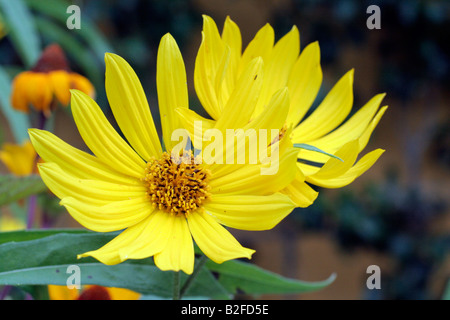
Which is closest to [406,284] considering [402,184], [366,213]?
[366,213]

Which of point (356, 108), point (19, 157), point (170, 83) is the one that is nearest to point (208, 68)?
point (170, 83)

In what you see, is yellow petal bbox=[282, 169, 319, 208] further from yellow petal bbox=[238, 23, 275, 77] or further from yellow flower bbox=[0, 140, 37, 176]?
yellow flower bbox=[0, 140, 37, 176]

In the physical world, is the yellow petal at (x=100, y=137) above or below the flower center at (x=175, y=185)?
above

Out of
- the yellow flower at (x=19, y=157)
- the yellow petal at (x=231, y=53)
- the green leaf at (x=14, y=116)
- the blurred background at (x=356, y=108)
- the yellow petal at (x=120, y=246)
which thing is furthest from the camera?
the blurred background at (x=356, y=108)

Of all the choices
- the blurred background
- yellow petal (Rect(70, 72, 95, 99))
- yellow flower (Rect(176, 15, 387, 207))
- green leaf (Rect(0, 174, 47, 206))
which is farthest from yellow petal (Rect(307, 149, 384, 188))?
the blurred background

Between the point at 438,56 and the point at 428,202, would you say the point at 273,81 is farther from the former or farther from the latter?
the point at 438,56

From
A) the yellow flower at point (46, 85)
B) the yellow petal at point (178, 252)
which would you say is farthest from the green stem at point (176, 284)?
the yellow flower at point (46, 85)

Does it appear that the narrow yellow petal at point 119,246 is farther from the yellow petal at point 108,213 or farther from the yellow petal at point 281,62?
the yellow petal at point 281,62
